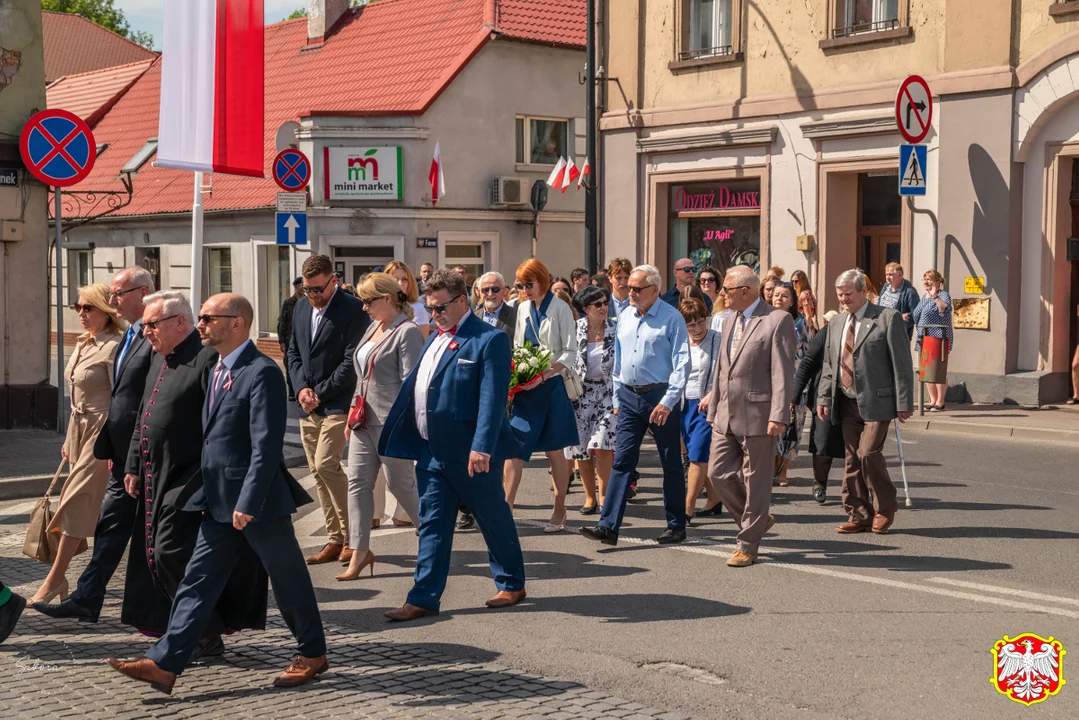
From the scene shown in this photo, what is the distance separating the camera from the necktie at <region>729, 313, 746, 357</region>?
899 cm

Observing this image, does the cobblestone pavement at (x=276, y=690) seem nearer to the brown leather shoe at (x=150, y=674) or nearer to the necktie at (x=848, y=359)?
the brown leather shoe at (x=150, y=674)

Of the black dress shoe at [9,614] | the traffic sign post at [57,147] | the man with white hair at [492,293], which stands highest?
the traffic sign post at [57,147]

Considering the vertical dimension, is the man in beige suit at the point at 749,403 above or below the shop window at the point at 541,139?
below

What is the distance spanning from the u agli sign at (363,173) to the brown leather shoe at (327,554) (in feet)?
73.5

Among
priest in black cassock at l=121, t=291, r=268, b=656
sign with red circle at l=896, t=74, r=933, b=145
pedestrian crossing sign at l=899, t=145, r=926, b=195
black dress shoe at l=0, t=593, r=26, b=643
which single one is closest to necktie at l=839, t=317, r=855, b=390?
priest in black cassock at l=121, t=291, r=268, b=656

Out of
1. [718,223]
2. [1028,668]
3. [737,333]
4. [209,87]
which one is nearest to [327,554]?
[737,333]

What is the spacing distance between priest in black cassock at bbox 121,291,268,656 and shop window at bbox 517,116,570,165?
89.6 feet

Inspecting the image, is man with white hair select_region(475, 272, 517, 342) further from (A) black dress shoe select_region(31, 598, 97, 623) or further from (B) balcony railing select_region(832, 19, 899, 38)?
(B) balcony railing select_region(832, 19, 899, 38)

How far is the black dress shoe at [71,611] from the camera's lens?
A: 23.9 feet

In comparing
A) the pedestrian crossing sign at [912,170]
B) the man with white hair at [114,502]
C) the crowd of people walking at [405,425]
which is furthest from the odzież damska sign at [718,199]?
the man with white hair at [114,502]

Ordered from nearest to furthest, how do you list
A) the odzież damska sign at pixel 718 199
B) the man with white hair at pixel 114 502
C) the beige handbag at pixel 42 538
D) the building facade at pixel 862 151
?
the man with white hair at pixel 114 502 < the beige handbag at pixel 42 538 < the building facade at pixel 862 151 < the odzież damska sign at pixel 718 199

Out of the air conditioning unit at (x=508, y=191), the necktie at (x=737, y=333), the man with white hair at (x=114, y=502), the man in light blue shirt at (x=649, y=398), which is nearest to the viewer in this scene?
the man with white hair at (x=114, y=502)

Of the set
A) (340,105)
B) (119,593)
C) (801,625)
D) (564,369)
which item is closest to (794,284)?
(564,369)

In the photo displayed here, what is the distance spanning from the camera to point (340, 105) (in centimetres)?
3316
